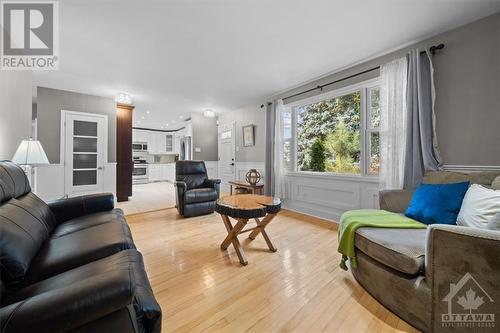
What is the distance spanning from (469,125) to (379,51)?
1333 millimetres

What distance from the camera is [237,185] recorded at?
14.8ft

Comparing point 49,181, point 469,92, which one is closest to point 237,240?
point 469,92

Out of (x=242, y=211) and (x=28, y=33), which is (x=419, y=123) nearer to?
(x=242, y=211)

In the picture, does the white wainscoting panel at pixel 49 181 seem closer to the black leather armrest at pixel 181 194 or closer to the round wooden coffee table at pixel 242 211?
the black leather armrest at pixel 181 194

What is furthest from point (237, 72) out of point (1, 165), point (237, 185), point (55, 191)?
point (55, 191)

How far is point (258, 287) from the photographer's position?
5.59 ft

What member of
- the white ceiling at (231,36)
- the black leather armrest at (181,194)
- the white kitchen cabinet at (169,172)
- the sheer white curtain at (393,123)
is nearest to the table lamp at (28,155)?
the white ceiling at (231,36)

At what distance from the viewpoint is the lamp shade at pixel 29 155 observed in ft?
6.87

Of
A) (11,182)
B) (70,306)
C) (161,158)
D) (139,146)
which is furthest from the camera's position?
(161,158)

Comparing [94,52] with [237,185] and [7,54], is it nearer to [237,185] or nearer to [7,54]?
[7,54]

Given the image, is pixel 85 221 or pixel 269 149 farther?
pixel 269 149

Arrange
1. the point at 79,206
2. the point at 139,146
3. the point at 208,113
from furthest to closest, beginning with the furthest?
the point at 139,146 → the point at 208,113 → the point at 79,206

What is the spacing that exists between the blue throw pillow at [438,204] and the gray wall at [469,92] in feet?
2.05

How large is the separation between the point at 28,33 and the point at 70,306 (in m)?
3.08
